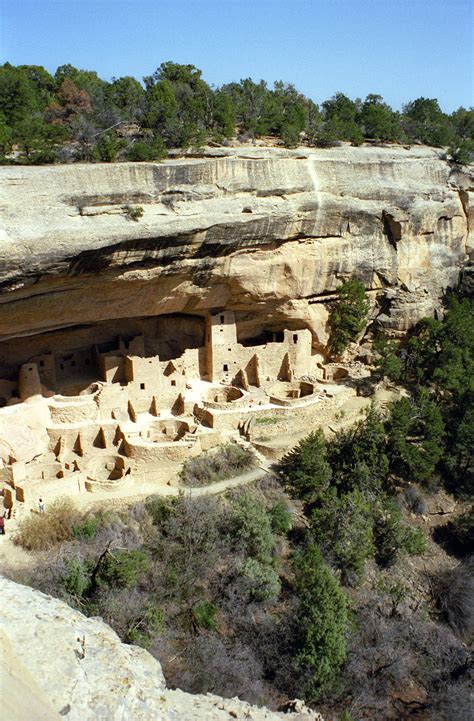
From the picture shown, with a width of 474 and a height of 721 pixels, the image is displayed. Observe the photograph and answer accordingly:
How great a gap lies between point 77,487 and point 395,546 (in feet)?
29.8

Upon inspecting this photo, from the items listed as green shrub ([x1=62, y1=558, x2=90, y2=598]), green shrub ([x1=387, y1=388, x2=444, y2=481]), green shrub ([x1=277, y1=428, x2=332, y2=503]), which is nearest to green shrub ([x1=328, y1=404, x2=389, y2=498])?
green shrub ([x1=387, y1=388, x2=444, y2=481])

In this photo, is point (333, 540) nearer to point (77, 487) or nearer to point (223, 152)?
point (77, 487)

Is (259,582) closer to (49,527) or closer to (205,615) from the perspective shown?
(205,615)

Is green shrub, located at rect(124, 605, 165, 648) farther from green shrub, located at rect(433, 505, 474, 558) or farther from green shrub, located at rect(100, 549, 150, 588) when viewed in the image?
green shrub, located at rect(433, 505, 474, 558)

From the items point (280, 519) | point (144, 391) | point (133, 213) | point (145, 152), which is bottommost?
point (280, 519)

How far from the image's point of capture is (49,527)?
48.0 ft

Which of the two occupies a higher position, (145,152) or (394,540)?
(145,152)

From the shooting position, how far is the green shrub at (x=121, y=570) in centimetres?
1340

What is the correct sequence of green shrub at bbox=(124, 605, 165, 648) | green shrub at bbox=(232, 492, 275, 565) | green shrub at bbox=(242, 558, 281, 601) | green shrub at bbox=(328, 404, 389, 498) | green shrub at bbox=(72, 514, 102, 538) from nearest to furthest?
green shrub at bbox=(124, 605, 165, 648), green shrub at bbox=(242, 558, 281, 601), green shrub at bbox=(72, 514, 102, 538), green shrub at bbox=(232, 492, 275, 565), green shrub at bbox=(328, 404, 389, 498)

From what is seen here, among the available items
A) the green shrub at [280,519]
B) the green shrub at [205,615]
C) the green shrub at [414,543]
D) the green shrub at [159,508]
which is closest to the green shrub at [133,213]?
the green shrub at [159,508]

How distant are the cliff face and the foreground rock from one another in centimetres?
943

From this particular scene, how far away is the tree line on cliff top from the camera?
1667 centimetres

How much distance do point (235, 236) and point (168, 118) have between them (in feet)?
17.7

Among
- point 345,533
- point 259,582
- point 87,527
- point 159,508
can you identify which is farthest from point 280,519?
point 87,527
